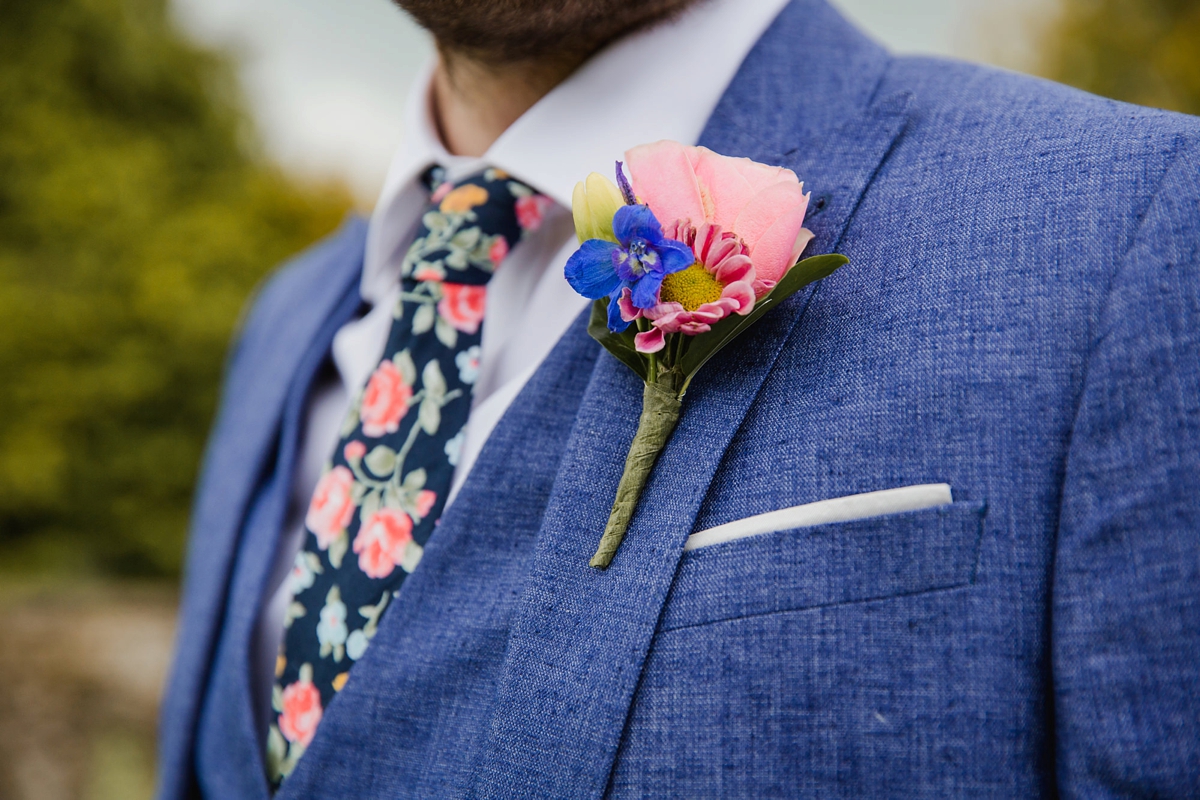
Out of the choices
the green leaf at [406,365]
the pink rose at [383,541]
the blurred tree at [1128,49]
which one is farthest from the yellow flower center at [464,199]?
the blurred tree at [1128,49]

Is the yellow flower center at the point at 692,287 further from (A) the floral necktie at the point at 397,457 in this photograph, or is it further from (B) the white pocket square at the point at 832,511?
(A) the floral necktie at the point at 397,457

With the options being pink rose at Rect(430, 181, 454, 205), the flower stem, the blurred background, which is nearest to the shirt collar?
pink rose at Rect(430, 181, 454, 205)

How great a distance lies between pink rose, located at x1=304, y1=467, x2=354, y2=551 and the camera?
1.18m

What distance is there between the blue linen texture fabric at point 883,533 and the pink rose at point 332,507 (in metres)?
0.23

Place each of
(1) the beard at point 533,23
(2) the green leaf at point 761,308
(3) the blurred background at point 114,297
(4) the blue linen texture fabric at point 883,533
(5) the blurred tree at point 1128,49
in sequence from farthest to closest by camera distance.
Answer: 1. (5) the blurred tree at point 1128,49
2. (3) the blurred background at point 114,297
3. (1) the beard at point 533,23
4. (2) the green leaf at point 761,308
5. (4) the blue linen texture fabric at point 883,533

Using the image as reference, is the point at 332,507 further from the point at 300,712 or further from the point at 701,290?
the point at 701,290

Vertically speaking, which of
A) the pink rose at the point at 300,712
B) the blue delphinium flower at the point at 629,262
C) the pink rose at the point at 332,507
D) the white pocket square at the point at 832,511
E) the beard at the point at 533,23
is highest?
the beard at the point at 533,23

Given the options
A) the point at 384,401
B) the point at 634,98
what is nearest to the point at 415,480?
the point at 384,401

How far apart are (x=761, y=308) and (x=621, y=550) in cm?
30

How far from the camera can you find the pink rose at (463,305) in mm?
1203

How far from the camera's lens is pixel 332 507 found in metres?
1.21

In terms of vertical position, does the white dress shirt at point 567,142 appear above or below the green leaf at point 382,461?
above

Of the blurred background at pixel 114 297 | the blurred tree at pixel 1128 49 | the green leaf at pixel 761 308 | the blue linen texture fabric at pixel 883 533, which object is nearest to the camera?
the blue linen texture fabric at pixel 883 533

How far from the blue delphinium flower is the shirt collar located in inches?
13.6
